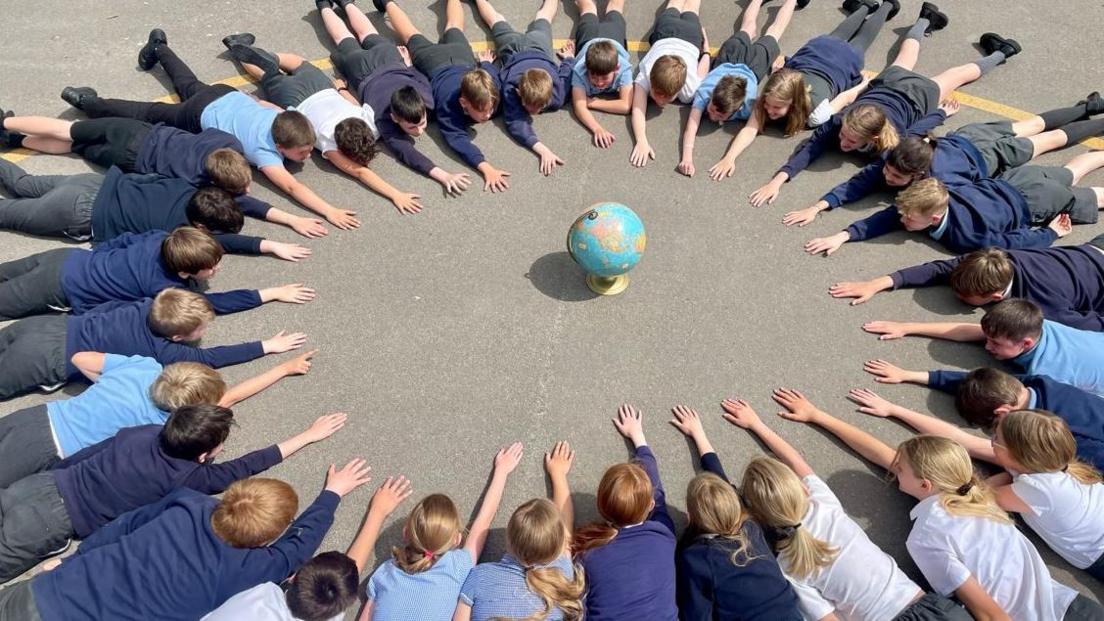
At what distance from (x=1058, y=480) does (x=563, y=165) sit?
513 centimetres

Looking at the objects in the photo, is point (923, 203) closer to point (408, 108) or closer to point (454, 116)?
point (454, 116)

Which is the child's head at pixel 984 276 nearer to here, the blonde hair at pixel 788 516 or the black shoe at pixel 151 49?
the blonde hair at pixel 788 516

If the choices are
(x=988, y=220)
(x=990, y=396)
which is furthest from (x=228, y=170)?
(x=988, y=220)

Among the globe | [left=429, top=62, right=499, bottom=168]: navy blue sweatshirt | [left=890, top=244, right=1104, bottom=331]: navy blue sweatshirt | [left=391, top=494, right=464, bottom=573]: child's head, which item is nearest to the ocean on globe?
the globe

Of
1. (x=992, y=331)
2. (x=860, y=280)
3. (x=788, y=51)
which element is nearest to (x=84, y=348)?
(x=860, y=280)

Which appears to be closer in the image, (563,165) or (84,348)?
(84,348)

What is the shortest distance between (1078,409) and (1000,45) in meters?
5.33

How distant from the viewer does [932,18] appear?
28.2ft

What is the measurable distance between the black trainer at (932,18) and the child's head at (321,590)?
908 centimetres

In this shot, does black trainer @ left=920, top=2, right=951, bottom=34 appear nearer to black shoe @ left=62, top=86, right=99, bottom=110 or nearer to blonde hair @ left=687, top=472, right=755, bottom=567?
blonde hair @ left=687, top=472, right=755, bottom=567

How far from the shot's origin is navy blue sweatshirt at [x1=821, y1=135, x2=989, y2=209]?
22.0ft

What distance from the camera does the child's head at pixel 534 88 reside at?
718cm

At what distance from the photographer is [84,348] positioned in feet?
18.2

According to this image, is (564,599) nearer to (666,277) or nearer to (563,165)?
(666,277)
